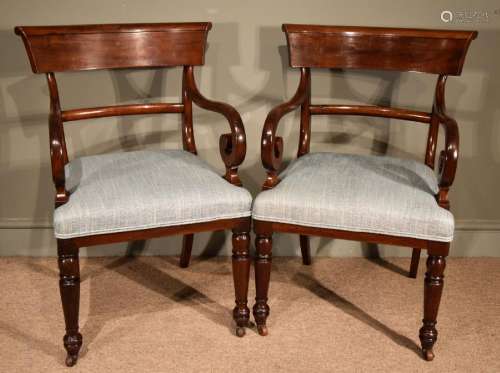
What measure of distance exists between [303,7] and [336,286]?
3.27ft

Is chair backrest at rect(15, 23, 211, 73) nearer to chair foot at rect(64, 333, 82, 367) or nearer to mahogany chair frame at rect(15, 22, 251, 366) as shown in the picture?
mahogany chair frame at rect(15, 22, 251, 366)

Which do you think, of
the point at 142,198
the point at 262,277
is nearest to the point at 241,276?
the point at 262,277

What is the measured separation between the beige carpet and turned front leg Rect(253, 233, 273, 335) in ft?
0.20

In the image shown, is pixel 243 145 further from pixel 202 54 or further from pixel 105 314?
pixel 105 314

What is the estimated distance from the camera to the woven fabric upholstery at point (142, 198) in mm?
1940

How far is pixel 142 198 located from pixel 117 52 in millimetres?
563

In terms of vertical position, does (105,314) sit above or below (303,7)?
below

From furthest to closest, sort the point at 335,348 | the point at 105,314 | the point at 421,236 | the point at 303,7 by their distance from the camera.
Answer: the point at 303,7
the point at 105,314
the point at 335,348
the point at 421,236

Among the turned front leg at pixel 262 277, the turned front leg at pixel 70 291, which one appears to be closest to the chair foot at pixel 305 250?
the turned front leg at pixel 262 277

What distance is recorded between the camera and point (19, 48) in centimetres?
253

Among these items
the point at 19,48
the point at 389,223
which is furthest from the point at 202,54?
the point at 389,223

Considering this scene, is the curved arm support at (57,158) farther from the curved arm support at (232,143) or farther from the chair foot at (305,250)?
the chair foot at (305,250)

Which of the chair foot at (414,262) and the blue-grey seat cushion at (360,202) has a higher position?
the blue-grey seat cushion at (360,202)

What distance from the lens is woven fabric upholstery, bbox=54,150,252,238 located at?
194 centimetres
